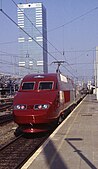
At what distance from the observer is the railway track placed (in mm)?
9719

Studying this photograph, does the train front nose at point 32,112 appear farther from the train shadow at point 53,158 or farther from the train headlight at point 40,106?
the train shadow at point 53,158

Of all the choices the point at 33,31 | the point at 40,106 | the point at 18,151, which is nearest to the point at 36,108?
the point at 40,106

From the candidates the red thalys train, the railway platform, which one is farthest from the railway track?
the railway platform

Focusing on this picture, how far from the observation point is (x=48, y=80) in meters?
16.7

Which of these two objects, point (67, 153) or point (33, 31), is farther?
point (33, 31)

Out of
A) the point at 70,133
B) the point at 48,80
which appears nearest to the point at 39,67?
the point at 48,80

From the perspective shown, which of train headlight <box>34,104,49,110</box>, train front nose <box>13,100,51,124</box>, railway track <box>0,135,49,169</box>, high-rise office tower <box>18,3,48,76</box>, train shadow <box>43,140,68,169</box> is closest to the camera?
train shadow <box>43,140,68,169</box>

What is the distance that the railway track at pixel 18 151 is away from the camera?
383 inches

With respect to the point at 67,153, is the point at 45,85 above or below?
above

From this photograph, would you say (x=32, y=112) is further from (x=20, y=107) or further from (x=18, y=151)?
(x=18, y=151)

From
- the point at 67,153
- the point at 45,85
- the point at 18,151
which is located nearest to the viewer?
the point at 67,153

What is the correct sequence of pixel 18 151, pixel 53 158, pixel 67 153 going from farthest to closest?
pixel 18 151, pixel 67 153, pixel 53 158

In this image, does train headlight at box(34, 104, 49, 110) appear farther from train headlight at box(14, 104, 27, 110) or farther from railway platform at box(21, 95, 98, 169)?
railway platform at box(21, 95, 98, 169)

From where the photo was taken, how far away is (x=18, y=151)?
11969 mm
